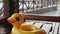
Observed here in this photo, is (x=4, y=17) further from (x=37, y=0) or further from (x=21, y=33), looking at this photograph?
(x=37, y=0)

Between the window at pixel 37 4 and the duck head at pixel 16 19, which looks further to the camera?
the window at pixel 37 4

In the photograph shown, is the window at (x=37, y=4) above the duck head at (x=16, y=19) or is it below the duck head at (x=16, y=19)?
below

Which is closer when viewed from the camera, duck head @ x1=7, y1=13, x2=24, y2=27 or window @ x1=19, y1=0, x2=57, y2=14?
duck head @ x1=7, y1=13, x2=24, y2=27

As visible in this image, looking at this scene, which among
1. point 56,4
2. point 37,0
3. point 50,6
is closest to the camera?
point 37,0

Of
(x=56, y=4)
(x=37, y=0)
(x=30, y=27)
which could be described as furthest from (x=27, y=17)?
(x=56, y=4)

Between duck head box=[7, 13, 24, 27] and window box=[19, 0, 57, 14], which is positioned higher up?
duck head box=[7, 13, 24, 27]

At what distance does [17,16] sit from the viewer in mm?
607

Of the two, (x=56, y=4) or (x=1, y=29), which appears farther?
(x=56, y=4)

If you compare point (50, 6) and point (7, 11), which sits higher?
point (7, 11)

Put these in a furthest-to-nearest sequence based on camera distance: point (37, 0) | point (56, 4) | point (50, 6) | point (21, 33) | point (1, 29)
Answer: point (56, 4), point (50, 6), point (37, 0), point (1, 29), point (21, 33)

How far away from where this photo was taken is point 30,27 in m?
0.69

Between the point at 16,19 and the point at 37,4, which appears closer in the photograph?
the point at 16,19

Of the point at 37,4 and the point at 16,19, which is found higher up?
the point at 16,19

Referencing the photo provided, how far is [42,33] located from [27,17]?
11.2 inches
